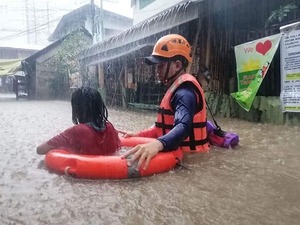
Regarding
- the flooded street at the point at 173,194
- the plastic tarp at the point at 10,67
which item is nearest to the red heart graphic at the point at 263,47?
the flooded street at the point at 173,194

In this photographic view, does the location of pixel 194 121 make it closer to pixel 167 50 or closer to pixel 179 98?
pixel 179 98

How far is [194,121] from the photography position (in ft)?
10.3

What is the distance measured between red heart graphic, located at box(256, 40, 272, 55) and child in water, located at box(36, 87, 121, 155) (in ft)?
13.4

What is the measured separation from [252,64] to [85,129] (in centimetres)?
453

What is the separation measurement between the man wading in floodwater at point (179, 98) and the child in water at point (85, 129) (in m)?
0.60

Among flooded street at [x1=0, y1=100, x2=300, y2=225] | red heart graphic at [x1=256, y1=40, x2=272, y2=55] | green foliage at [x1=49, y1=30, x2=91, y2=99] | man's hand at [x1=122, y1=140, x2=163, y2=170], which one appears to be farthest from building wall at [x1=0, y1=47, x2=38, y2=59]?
man's hand at [x1=122, y1=140, x2=163, y2=170]

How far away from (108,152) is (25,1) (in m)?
45.5

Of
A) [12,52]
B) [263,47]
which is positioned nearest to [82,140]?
[263,47]

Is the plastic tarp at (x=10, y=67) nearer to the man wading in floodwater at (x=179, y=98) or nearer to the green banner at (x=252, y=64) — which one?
the green banner at (x=252, y=64)

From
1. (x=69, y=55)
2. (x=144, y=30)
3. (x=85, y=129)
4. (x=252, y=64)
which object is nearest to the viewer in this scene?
(x=85, y=129)

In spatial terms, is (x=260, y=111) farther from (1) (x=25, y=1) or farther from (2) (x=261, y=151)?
(1) (x=25, y=1)

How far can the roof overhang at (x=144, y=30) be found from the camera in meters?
6.93

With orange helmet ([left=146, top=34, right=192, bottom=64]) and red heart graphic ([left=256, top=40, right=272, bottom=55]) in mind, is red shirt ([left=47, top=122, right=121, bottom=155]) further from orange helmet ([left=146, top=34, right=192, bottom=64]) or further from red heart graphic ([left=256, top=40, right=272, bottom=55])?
red heart graphic ([left=256, top=40, right=272, bottom=55])

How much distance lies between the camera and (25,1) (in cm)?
4262
